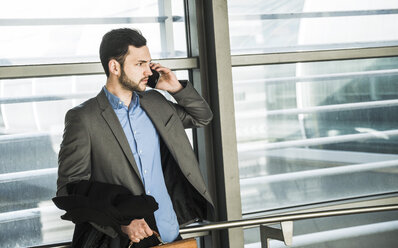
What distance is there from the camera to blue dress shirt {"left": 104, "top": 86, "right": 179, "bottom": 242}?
95.1 inches

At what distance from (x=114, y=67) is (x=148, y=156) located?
1.33ft

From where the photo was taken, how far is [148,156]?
2.43m

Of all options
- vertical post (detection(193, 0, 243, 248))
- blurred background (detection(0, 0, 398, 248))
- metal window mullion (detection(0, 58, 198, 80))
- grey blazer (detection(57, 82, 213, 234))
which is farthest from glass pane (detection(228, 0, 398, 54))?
Result: grey blazer (detection(57, 82, 213, 234))

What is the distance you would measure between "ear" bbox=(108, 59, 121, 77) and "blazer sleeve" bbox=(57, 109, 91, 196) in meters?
0.23

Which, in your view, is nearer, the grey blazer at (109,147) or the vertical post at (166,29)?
the grey blazer at (109,147)

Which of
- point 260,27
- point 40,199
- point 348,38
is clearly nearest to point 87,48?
point 40,199

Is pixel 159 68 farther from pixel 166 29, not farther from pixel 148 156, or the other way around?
pixel 166 29

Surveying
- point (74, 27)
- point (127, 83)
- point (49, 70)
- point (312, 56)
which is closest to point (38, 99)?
point (49, 70)

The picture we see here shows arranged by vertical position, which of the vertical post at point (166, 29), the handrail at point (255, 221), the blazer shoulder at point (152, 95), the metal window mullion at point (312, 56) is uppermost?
the vertical post at point (166, 29)

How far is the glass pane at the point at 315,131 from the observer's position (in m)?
4.28

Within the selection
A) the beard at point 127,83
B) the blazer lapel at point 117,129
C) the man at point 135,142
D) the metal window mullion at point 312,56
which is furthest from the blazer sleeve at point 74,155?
the metal window mullion at point 312,56

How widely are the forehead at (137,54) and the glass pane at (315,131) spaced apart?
1838mm

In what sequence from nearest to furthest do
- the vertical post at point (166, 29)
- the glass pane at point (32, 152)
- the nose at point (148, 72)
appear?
1. the nose at point (148, 72)
2. the glass pane at point (32, 152)
3. the vertical post at point (166, 29)

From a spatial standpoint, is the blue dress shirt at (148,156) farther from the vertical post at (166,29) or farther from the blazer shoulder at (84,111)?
the vertical post at (166,29)
